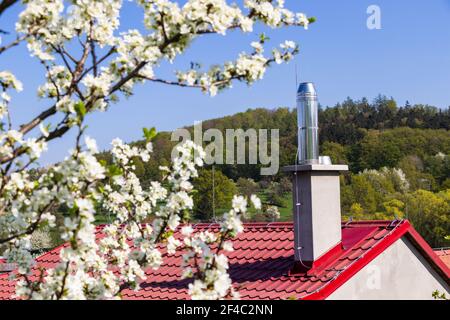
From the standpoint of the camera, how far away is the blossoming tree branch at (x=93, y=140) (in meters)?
3.27

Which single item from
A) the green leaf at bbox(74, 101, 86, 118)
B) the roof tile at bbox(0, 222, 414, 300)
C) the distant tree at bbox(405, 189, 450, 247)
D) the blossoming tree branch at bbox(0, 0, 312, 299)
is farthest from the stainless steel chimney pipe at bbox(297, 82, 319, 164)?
the distant tree at bbox(405, 189, 450, 247)

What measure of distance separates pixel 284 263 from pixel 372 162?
228 feet

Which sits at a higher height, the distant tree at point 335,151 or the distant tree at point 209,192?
the distant tree at point 335,151

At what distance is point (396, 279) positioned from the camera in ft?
26.4

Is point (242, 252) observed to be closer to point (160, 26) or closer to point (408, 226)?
point (408, 226)

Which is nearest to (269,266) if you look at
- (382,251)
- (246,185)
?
(382,251)

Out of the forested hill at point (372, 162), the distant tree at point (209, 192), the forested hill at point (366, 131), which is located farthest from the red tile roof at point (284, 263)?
the forested hill at point (366, 131)

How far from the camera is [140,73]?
13.1 ft

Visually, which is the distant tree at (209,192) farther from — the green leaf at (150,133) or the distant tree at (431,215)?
the green leaf at (150,133)

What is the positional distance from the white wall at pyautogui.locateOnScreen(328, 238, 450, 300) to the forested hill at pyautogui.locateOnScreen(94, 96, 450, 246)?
36.2 meters

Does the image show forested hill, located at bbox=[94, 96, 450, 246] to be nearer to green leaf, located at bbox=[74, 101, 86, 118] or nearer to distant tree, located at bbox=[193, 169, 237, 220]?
distant tree, located at bbox=[193, 169, 237, 220]

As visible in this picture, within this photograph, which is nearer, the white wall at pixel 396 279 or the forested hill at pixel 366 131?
the white wall at pixel 396 279

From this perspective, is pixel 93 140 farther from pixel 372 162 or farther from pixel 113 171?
pixel 372 162

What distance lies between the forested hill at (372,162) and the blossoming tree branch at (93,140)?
40090mm
